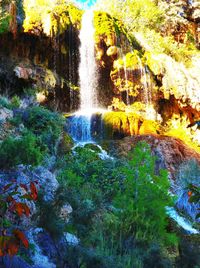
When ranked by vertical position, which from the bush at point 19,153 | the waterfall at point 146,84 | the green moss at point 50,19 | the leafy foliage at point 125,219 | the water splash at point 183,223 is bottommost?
the water splash at point 183,223

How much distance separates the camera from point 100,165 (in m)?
11.5

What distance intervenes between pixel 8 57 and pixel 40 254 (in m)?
16.0

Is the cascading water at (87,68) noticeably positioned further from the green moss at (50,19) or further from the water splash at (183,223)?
the water splash at (183,223)

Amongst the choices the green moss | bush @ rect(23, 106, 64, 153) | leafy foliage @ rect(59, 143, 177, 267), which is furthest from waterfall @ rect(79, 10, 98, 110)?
leafy foliage @ rect(59, 143, 177, 267)

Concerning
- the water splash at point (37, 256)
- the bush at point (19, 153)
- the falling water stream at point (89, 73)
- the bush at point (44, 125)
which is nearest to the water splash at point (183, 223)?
the bush at point (44, 125)

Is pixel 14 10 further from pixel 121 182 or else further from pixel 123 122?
pixel 121 182

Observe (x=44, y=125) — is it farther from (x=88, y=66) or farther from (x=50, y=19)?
(x=88, y=66)

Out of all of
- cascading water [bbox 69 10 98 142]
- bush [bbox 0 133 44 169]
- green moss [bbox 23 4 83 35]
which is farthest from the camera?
cascading water [bbox 69 10 98 142]

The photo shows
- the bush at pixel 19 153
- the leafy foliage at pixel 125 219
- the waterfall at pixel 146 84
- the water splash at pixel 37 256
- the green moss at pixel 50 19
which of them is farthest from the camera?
the waterfall at pixel 146 84

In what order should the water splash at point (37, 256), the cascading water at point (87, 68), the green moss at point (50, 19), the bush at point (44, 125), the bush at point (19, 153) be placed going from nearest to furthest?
the water splash at point (37, 256), the bush at point (19, 153), the bush at point (44, 125), the green moss at point (50, 19), the cascading water at point (87, 68)

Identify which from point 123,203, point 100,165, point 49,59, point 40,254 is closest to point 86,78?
point 49,59

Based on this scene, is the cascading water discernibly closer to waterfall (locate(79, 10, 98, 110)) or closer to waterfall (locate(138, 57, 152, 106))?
waterfall (locate(79, 10, 98, 110))

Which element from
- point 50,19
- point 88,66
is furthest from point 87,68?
point 50,19

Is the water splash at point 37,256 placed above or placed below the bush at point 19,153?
below
